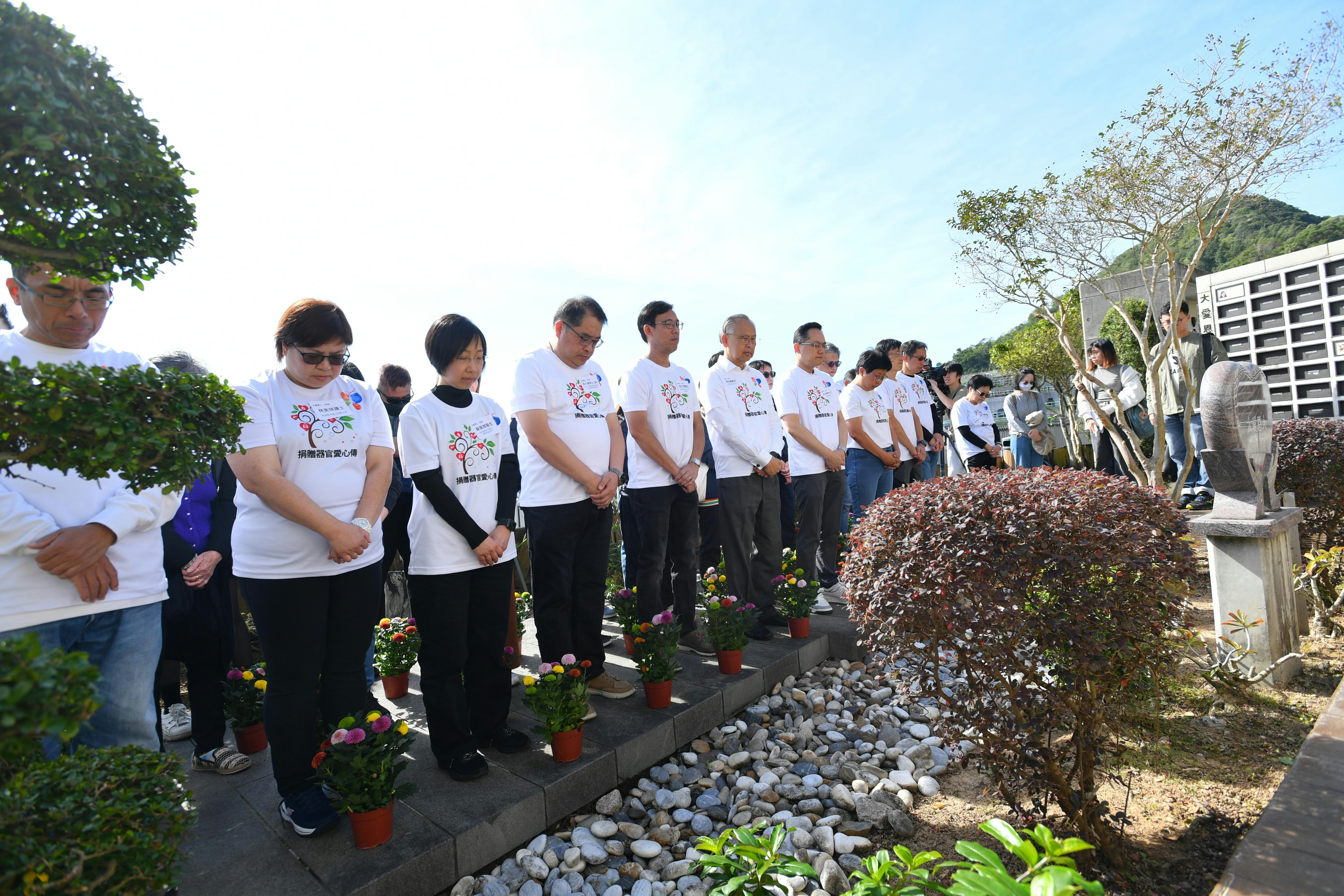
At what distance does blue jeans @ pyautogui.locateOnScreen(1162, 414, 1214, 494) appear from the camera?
7.72 meters

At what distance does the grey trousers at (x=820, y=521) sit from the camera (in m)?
5.04

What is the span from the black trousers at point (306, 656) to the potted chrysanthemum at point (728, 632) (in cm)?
194

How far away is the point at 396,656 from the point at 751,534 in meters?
2.36

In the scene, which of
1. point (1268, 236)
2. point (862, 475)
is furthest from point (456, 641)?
point (1268, 236)

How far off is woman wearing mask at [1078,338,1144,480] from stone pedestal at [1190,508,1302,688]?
2.84m

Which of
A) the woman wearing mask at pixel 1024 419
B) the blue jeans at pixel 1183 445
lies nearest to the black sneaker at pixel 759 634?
the blue jeans at pixel 1183 445

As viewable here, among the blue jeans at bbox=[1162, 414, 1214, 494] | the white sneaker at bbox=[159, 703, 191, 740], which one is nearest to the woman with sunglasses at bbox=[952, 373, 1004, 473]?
the blue jeans at bbox=[1162, 414, 1214, 494]

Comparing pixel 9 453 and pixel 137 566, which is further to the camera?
pixel 137 566

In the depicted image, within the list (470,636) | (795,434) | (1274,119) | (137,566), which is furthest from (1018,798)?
(1274,119)

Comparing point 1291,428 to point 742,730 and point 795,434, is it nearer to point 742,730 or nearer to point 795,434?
point 795,434

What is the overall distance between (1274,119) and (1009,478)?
17.0 feet

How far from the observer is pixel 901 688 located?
270 centimetres

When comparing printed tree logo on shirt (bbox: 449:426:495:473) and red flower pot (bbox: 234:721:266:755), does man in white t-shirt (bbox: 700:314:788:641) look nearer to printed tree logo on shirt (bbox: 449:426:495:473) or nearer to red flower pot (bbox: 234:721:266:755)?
printed tree logo on shirt (bbox: 449:426:495:473)

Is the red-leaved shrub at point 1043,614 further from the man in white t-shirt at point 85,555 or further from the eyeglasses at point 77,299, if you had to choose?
the eyeglasses at point 77,299
